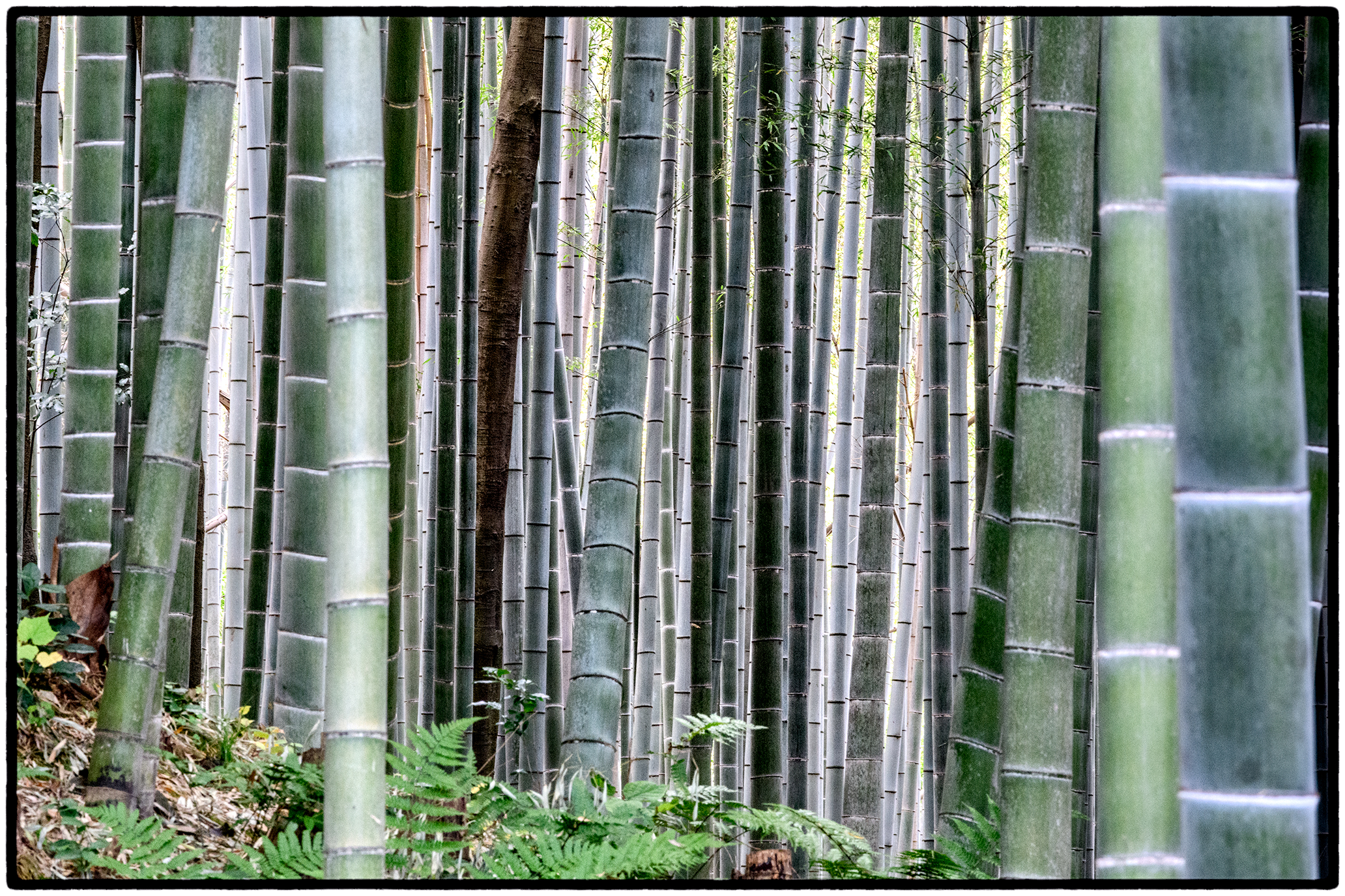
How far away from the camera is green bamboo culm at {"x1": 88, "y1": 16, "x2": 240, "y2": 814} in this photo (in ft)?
5.21

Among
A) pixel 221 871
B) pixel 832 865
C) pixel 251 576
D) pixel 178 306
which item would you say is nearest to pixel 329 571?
pixel 178 306

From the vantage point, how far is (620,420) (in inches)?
70.7

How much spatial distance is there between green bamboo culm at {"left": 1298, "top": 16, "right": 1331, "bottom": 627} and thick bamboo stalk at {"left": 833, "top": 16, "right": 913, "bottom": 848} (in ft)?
3.63

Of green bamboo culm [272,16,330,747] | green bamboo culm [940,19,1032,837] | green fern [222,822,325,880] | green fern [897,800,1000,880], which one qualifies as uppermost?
green bamboo culm [272,16,330,747]

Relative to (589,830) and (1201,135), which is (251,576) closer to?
(589,830)

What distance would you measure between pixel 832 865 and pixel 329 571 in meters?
1.01

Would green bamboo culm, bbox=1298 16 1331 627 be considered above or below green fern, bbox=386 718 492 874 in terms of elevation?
above

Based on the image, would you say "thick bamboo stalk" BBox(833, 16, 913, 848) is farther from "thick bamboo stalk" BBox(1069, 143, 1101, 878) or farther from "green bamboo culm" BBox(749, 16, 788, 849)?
"thick bamboo stalk" BBox(1069, 143, 1101, 878)

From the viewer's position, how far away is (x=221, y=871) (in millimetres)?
1660

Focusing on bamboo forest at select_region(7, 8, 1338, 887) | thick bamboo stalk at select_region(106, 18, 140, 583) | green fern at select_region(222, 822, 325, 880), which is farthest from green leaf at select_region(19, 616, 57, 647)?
thick bamboo stalk at select_region(106, 18, 140, 583)

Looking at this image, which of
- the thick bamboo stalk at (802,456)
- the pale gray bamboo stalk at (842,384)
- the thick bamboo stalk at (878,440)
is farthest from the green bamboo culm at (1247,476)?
the pale gray bamboo stalk at (842,384)

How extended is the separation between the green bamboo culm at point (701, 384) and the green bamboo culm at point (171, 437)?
1617 mm

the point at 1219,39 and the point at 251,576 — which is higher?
the point at 1219,39

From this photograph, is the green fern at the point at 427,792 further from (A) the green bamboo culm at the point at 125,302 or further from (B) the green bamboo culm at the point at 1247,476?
(A) the green bamboo culm at the point at 125,302
